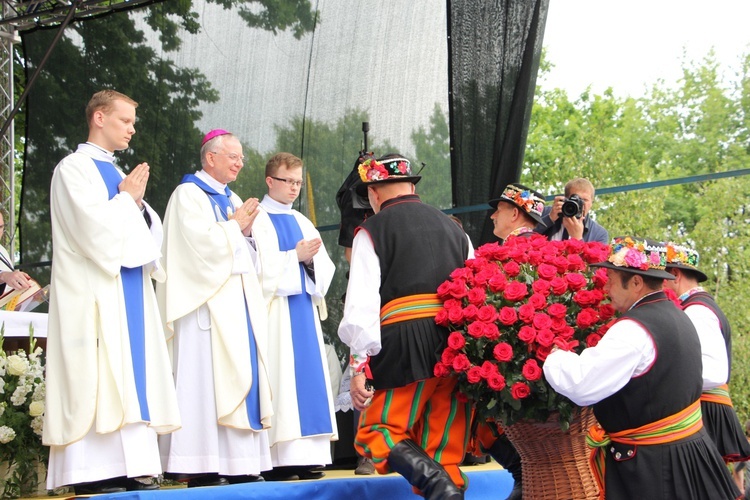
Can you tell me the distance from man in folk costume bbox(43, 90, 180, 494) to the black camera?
7.31 feet

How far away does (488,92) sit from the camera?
7.02m

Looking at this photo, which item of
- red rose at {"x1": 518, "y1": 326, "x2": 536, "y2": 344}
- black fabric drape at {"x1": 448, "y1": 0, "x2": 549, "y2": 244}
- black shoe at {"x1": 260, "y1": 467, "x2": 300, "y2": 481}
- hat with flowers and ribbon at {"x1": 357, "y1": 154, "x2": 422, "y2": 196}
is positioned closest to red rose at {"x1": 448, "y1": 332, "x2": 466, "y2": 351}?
red rose at {"x1": 518, "y1": 326, "x2": 536, "y2": 344}

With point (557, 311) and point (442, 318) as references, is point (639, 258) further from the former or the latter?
point (442, 318)

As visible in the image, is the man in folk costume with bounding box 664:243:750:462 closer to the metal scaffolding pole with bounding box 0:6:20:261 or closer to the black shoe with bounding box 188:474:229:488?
the black shoe with bounding box 188:474:229:488

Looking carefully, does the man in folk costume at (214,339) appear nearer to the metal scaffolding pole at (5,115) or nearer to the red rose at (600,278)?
the red rose at (600,278)

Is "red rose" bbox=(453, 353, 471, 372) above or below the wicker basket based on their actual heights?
above

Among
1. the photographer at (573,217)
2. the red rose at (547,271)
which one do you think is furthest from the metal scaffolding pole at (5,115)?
the red rose at (547,271)

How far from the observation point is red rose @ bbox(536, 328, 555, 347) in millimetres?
3729

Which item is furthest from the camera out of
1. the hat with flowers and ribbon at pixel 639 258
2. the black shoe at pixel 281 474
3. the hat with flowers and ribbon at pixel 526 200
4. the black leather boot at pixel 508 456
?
the black shoe at pixel 281 474

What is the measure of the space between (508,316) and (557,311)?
21 centimetres

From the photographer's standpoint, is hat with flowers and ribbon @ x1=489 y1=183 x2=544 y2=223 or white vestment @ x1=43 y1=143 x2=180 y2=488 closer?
white vestment @ x1=43 y1=143 x2=180 y2=488

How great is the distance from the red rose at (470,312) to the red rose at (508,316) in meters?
0.11

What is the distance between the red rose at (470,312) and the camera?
3.87 metres

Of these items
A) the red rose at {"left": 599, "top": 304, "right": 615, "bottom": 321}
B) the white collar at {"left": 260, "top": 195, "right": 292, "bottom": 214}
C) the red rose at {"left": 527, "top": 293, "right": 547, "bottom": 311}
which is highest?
the white collar at {"left": 260, "top": 195, "right": 292, "bottom": 214}
